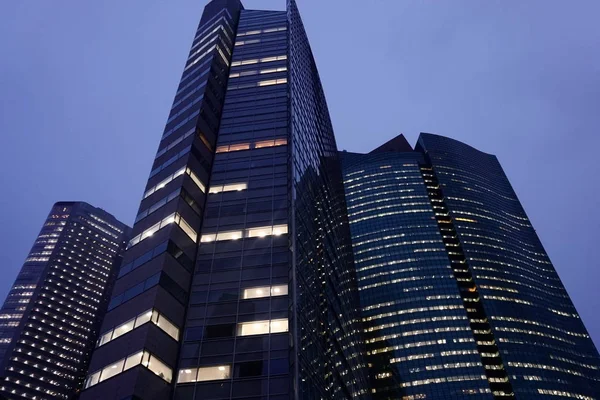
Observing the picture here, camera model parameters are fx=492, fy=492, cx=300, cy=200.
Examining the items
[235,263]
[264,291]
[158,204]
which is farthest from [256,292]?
[158,204]

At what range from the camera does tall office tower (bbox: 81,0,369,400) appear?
3922cm

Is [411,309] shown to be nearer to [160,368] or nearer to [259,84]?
[259,84]

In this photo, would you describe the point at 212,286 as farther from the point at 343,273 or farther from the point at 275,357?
the point at 343,273

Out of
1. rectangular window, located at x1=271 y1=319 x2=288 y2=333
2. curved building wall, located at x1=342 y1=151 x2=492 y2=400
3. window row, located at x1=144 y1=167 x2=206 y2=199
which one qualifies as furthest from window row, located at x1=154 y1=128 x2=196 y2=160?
curved building wall, located at x1=342 y1=151 x2=492 y2=400

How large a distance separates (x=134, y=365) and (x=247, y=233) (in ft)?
54.6

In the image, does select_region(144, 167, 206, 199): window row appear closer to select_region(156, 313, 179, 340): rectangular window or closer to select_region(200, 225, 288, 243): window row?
select_region(200, 225, 288, 243): window row

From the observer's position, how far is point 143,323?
41188mm

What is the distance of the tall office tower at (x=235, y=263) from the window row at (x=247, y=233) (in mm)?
112

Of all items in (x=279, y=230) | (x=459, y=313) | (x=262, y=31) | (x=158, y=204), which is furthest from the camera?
(x=459, y=313)

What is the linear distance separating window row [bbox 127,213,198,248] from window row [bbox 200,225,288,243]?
4.26 feet

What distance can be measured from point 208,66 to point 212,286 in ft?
134

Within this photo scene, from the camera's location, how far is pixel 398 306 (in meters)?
Result: 166

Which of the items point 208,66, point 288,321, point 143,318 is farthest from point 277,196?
point 208,66

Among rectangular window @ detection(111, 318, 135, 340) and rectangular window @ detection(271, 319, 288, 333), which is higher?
rectangular window @ detection(111, 318, 135, 340)
